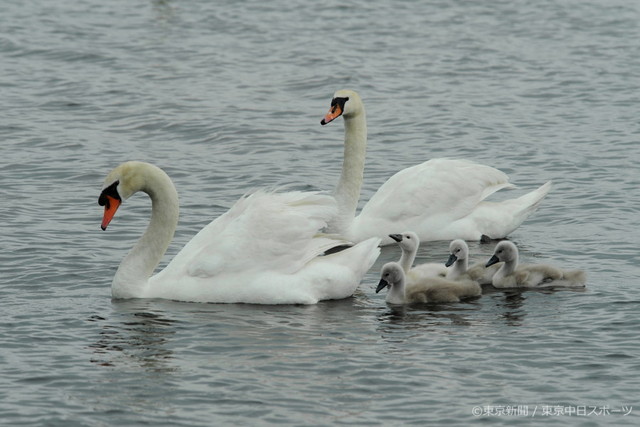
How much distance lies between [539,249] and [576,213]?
1290mm

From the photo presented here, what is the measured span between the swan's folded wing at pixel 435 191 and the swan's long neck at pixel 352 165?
0.58 feet

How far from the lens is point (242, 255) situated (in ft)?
39.3

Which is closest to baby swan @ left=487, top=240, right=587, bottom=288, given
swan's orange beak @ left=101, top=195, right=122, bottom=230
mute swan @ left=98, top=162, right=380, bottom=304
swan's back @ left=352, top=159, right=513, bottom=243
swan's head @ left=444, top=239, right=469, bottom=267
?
swan's head @ left=444, top=239, right=469, bottom=267

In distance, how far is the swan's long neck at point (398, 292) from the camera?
12.0 meters

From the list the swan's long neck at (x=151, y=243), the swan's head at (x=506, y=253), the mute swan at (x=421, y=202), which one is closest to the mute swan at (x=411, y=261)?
the swan's head at (x=506, y=253)

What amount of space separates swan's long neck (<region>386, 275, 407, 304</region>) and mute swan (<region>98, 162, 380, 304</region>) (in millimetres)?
359

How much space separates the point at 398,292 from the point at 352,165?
2.73 meters

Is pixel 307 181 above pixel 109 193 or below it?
below

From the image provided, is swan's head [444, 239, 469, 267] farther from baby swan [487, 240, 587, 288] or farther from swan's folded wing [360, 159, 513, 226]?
swan's folded wing [360, 159, 513, 226]

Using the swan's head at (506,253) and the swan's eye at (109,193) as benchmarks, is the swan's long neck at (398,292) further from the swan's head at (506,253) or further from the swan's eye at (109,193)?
the swan's eye at (109,193)

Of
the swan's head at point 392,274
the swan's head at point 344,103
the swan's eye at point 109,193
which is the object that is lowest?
the swan's head at point 392,274

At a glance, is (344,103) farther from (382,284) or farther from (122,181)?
(122,181)

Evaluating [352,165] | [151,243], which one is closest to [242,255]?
[151,243]

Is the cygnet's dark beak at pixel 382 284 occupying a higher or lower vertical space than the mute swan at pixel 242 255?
lower
